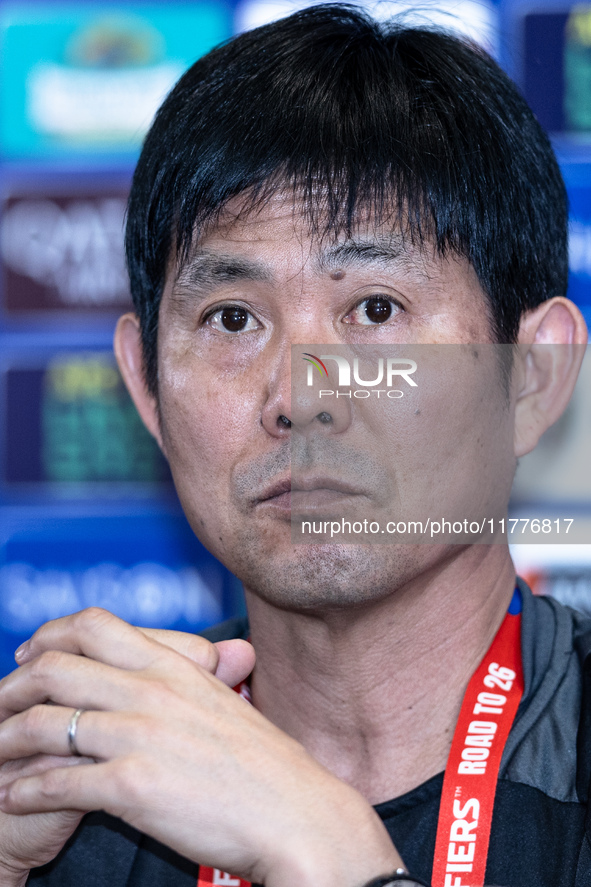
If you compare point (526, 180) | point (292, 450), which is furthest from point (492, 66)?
point (292, 450)

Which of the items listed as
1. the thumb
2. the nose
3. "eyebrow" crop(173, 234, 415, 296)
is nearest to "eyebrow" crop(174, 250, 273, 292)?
"eyebrow" crop(173, 234, 415, 296)

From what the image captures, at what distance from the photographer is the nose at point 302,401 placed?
1.13 m

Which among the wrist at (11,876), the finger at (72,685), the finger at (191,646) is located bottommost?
the wrist at (11,876)

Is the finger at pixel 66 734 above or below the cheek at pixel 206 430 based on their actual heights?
below

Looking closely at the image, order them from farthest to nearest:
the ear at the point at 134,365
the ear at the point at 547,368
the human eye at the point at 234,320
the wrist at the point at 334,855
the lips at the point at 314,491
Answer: the ear at the point at 134,365 → the ear at the point at 547,368 → the human eye at the point at 234,320 → the lips at the point at 314,491 → the wrist at the point at 334,855

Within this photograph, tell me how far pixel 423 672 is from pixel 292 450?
372 mm

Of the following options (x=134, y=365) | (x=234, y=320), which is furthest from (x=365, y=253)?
(x=134, y=365)

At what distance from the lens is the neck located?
1248 millimetres

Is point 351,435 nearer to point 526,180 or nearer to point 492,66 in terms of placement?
point 526,180

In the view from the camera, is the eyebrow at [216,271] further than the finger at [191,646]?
Yes

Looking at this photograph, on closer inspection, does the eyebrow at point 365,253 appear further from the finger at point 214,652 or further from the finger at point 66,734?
the finger at point 66,734

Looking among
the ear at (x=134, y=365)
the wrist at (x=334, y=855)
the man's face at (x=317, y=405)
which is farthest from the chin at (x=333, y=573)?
the ear at (x=134, y=365)

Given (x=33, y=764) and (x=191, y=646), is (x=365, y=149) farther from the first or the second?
(x=33, y=764)

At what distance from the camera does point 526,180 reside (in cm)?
131
